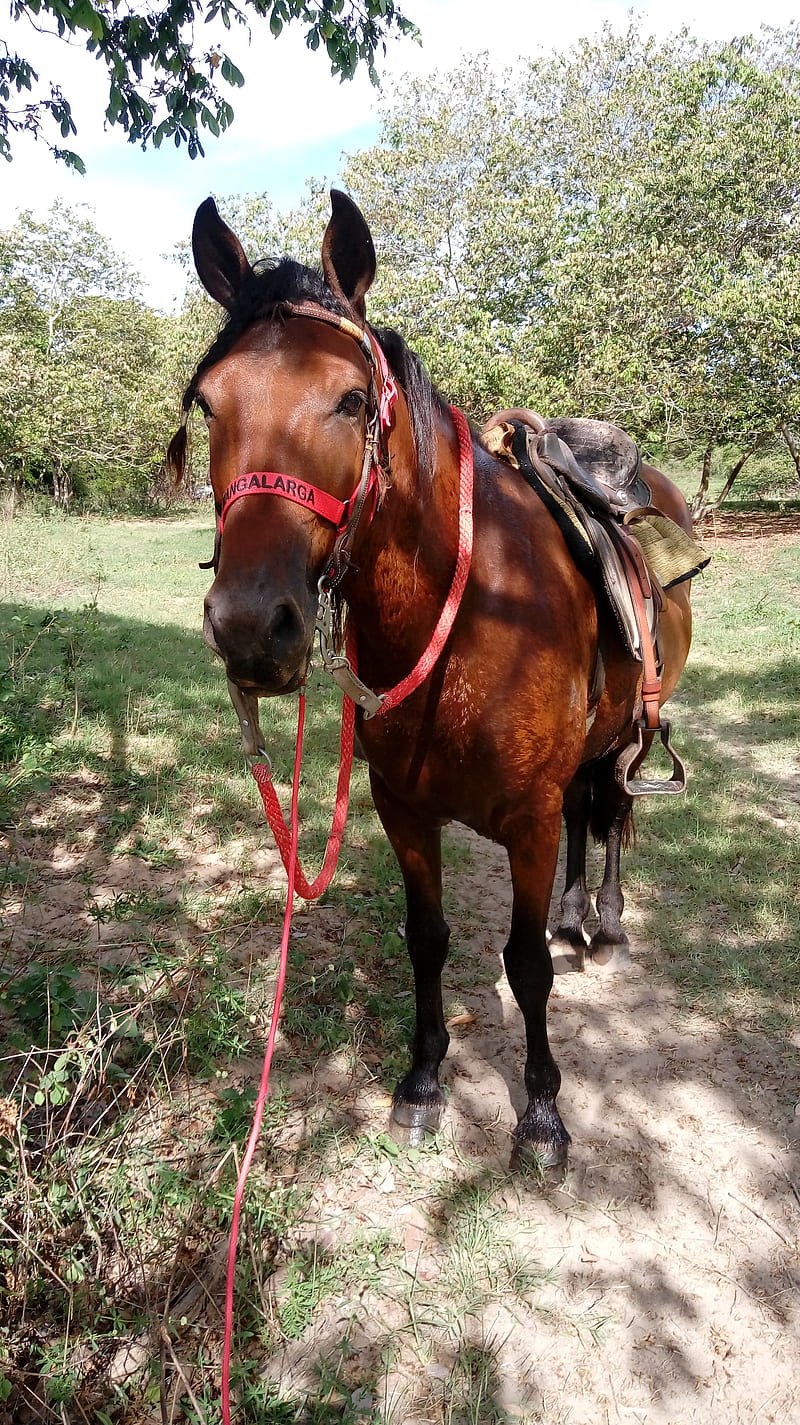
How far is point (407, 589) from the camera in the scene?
71.7 inches

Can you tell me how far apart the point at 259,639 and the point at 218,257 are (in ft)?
3.03

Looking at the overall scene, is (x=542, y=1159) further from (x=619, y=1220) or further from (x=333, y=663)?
(x=333, y=663)

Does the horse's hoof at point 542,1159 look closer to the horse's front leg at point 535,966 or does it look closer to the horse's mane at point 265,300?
the horse's front leg at point 535,966

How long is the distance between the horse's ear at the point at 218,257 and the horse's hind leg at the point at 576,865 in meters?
2.39

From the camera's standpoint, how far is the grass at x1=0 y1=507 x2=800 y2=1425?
172 cm

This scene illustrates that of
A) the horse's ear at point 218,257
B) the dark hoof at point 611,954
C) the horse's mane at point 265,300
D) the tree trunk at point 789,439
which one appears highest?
the tree trunk at point 789,439

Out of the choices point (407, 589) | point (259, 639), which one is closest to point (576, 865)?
point (407, 589)

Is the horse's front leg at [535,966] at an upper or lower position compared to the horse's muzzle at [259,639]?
lower

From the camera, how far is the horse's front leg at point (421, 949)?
7.68ft

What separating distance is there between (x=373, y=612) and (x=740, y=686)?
601 centimetres

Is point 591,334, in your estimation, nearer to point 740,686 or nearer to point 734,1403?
point 740,686

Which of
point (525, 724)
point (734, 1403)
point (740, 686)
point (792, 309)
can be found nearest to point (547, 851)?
point (525, 724)

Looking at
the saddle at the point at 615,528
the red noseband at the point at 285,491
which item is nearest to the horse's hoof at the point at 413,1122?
the saddle at the point at 615,528

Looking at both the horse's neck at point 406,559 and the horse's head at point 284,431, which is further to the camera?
the horse's neck at point 406,559
